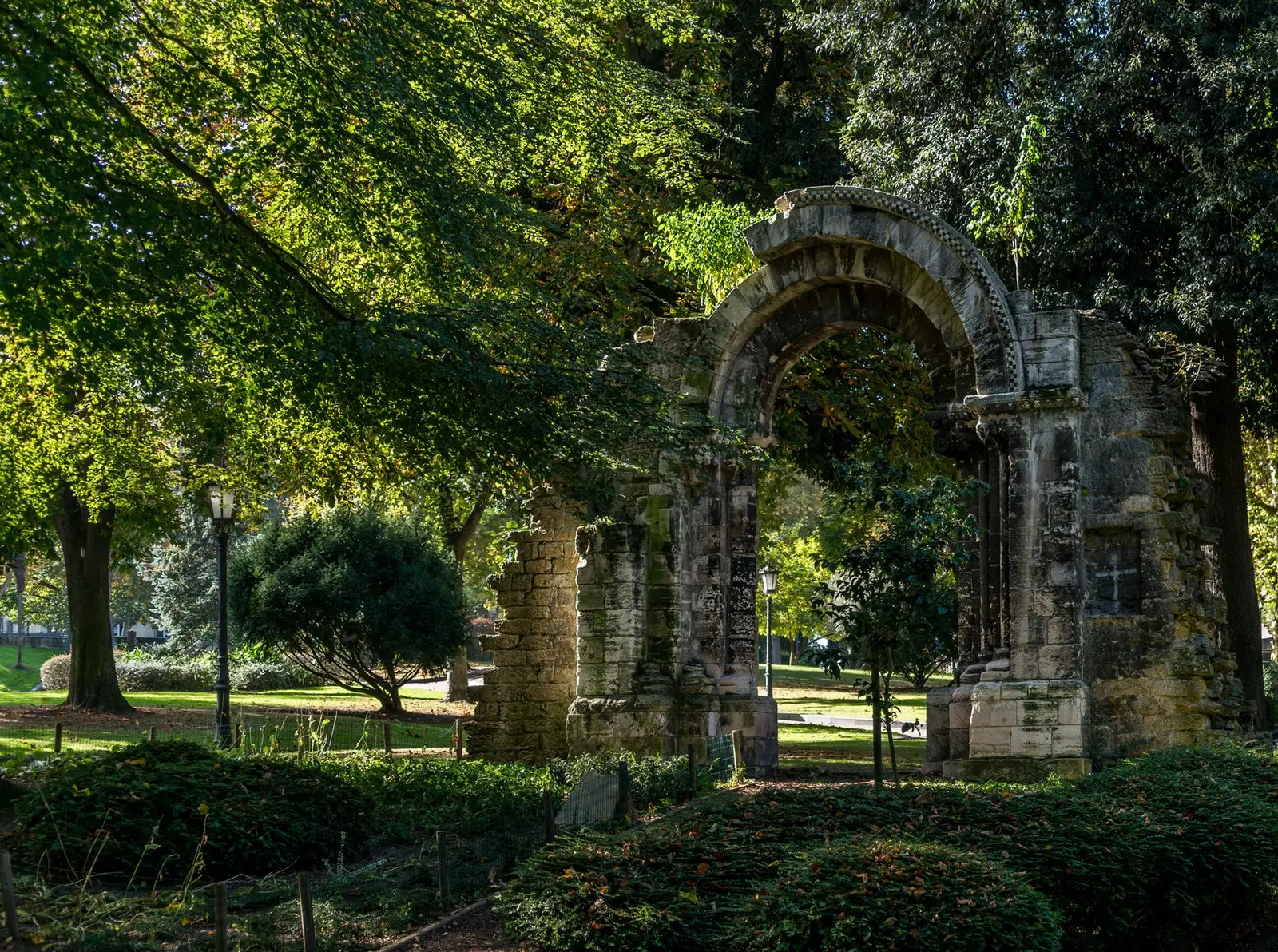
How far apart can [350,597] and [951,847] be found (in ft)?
63.0

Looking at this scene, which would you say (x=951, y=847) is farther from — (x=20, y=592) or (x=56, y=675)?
(x=20, y=592)

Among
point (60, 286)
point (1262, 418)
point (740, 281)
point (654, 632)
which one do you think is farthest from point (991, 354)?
point (60, 286)

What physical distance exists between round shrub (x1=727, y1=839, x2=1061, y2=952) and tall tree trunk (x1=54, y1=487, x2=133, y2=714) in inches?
798

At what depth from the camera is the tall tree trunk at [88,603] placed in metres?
24.0

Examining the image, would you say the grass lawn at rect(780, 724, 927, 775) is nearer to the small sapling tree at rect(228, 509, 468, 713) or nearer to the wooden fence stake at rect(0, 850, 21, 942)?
the small sapling tree at rect(228, 509, 468, 713)

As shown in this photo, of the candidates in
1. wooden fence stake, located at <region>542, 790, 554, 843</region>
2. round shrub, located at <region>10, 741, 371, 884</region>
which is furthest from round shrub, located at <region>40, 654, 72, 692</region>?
wooden fence stake, located at <region>542, 790, 554, 843</region>

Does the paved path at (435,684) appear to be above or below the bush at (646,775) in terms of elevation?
below

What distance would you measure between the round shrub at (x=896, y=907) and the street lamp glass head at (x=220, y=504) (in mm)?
12578

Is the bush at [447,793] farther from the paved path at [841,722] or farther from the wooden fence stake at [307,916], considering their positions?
the paved path at [841,722]

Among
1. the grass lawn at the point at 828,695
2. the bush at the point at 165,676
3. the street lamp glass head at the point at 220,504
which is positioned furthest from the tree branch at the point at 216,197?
the bush at the point at 165,676

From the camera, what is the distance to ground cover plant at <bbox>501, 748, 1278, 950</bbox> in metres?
6.62

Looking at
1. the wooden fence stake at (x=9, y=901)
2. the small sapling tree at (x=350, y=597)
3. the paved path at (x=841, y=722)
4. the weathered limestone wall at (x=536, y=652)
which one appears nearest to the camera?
the wooden fence stake at (x=9, y=901)

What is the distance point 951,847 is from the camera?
23.5ft

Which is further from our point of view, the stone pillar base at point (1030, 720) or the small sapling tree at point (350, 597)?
the small sapling tree at point (350, 597)
